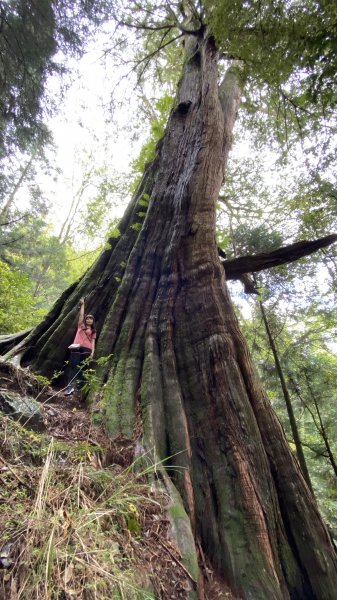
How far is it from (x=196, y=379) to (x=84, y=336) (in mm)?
1517

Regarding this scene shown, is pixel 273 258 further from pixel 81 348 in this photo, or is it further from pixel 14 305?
pixel 14 305

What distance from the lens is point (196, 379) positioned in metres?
2.85

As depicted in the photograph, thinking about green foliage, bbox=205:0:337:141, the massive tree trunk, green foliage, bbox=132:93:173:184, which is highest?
green foliage, bbox=132:93:173:184

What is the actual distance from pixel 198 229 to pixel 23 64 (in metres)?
5.86

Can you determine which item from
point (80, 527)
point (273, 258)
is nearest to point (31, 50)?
point (273, 258)

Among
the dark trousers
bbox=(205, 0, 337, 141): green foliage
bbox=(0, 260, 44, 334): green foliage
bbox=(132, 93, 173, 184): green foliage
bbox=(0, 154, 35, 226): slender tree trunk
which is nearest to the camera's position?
bbox=(205, 0, 337, 141): green foliage

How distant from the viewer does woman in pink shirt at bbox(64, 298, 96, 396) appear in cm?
339

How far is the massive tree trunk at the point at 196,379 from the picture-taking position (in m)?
1.99

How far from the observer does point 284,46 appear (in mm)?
3658

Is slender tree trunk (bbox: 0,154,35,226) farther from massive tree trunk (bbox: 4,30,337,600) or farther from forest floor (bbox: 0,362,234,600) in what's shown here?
forest floor (bbox: 0,362,234,600)

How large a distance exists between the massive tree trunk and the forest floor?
0.16 m

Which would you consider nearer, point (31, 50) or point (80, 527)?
point (80, 527)

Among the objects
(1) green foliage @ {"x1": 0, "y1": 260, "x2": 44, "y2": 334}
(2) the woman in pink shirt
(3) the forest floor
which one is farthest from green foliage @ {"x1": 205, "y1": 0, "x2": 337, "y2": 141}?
(1) green foliage @ {"x1": 0, "y1": 260, "x2": 44, "y2": 334}

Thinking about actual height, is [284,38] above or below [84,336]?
above
